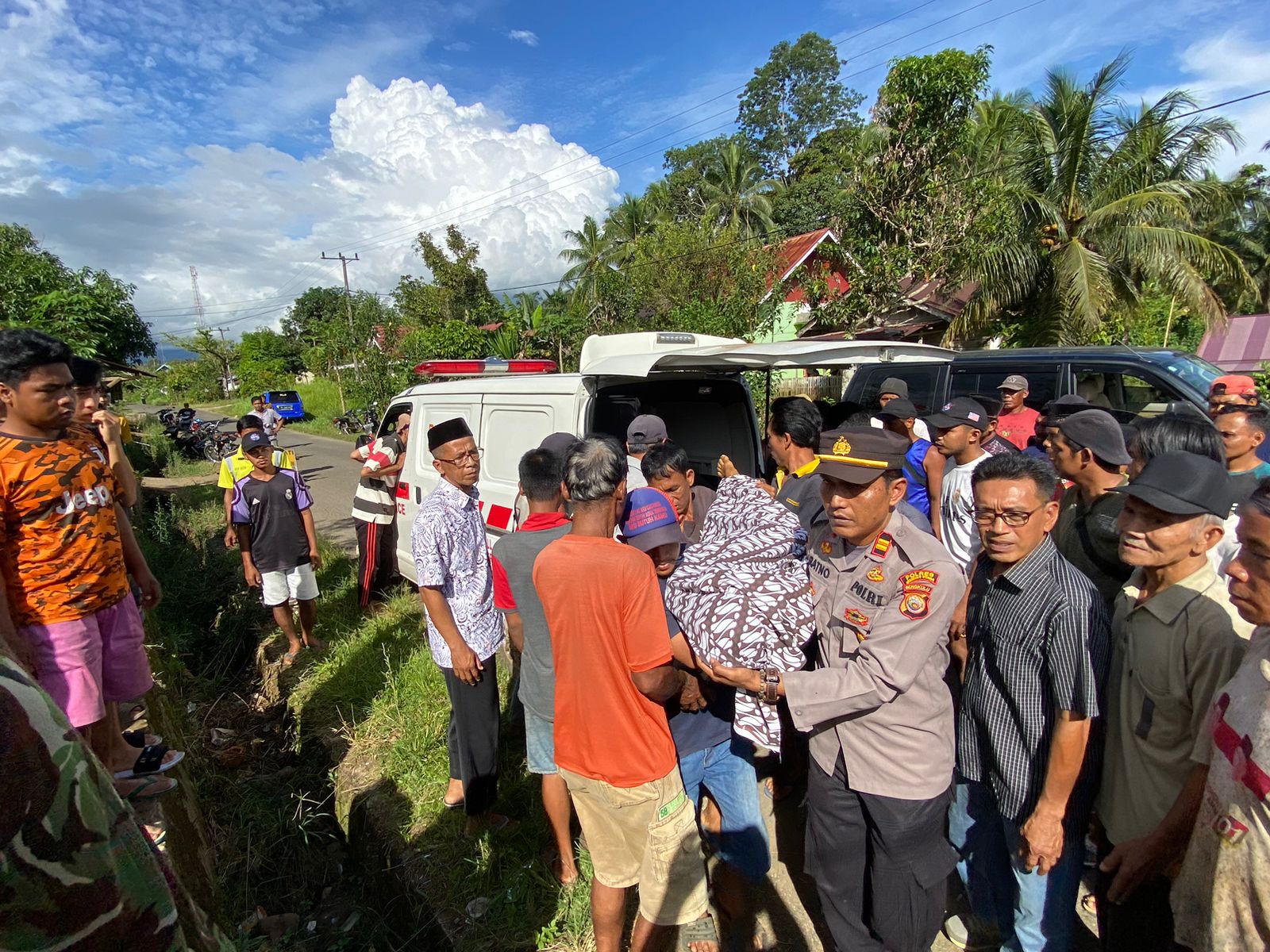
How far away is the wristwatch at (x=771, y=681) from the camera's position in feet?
6.27

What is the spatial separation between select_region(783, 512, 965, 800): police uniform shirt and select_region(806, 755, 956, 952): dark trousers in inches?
2.6

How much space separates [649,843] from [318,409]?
1199 inches

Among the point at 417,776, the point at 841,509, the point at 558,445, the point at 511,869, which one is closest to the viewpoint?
the point at 841,509

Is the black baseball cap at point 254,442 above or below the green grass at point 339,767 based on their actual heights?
above

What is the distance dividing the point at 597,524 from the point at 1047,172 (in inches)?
617

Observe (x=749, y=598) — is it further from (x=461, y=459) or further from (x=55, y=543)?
(x=55, y=543)

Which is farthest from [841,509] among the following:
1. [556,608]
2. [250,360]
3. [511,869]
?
[250,360]

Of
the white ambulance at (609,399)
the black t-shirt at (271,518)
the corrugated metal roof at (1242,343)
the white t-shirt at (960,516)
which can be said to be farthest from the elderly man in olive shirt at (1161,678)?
the corrugated metal roof at (1242,343)

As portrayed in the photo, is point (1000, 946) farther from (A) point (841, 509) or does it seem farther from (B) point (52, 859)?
(B) point (52, 859)

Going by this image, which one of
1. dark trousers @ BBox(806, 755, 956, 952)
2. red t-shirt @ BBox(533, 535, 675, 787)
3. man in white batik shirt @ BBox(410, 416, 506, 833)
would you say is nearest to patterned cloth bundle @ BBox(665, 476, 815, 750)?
red t-shirt @ BBox(533, 535, 675, 787)

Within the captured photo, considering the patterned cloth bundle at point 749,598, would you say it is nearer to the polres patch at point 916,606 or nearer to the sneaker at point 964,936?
the polres patch at point 916,606

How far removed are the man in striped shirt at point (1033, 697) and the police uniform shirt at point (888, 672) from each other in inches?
6.6

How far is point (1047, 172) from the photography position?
13.2 metres

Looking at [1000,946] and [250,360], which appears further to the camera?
[250,360]
